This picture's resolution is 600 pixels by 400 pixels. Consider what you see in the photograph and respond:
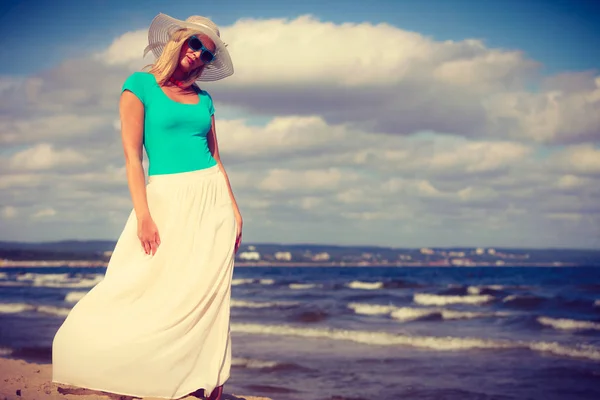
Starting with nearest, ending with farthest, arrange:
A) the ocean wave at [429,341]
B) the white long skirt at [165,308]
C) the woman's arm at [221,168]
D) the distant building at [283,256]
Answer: the white long skirt at [165,308], the woman's arm at [221,168], the ocean wave at [429,341], the distant building at [283,256]

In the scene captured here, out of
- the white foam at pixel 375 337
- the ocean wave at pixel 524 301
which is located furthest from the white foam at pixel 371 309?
the white foam at pixel 375 337

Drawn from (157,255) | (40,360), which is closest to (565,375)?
(40,360)

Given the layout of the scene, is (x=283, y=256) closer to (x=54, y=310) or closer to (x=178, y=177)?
(x=54, y=310)

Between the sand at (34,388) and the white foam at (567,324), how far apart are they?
45.4 ft

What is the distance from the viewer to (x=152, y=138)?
131 inches

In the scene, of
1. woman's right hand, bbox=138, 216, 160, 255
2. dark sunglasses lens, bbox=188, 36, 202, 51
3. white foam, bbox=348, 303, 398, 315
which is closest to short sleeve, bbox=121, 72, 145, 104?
dark sunglasses lens, bbox=188, 36, 202, 51

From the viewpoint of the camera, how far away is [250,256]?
9838cm

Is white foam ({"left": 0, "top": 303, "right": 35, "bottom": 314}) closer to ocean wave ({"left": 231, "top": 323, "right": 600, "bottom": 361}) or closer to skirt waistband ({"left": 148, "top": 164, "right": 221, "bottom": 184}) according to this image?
ocean wave ({"left": 231, "top": 323, "right": 600, "bottom": 361})

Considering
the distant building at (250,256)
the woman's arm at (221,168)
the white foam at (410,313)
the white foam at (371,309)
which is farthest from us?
the distant building at (250,256)

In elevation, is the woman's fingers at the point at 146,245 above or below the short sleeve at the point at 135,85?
below

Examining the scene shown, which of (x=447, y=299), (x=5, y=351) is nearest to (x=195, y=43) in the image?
(x=5, y=351)

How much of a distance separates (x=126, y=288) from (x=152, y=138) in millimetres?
786

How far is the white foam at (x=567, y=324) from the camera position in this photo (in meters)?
16.6

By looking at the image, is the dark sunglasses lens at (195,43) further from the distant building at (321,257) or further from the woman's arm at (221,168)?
the distant building at (321,257)
